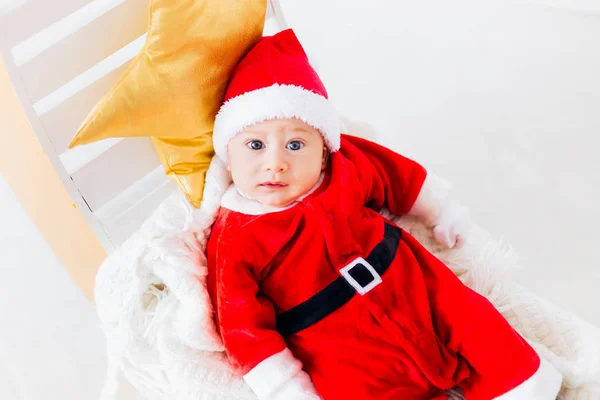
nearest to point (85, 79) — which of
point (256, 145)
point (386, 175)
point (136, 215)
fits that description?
point (136, 215)

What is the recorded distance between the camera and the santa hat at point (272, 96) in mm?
980

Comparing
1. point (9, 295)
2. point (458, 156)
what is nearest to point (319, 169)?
point (458, 156)

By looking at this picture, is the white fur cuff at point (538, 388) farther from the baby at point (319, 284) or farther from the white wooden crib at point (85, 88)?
the white wooden crib at point (85, 88)

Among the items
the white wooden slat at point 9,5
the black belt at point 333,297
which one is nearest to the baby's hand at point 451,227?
the black belt at point 333,297

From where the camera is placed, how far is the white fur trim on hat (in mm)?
976

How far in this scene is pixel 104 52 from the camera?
1.09 m

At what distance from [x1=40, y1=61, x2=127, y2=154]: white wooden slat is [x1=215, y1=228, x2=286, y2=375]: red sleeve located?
37 cm

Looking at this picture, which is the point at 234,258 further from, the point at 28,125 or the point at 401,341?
the point at 28,125

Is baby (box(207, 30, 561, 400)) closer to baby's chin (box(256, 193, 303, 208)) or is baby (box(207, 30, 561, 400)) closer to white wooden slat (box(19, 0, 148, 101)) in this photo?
baby's chin (box(256, 193, 303, 208))

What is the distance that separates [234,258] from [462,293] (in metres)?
0.39

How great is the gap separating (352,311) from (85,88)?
64 cm

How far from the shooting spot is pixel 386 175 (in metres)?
1.16

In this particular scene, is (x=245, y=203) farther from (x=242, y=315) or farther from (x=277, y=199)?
(x=242, y=315)

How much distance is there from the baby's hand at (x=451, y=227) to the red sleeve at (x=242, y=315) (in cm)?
39
